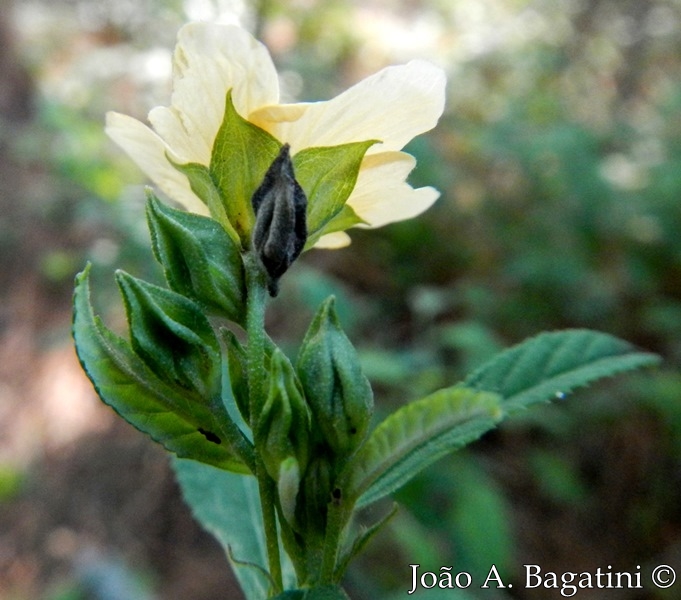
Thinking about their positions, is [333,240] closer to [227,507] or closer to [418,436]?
[418,436]

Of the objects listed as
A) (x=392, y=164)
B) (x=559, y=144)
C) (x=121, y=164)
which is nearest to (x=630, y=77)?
(x=559, y=144)

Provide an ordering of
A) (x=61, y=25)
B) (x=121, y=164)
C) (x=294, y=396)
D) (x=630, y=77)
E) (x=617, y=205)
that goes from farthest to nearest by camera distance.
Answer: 1. (x=61, y=25)
2. (x=630, y=77)
3. (x=121, y=164)
4. (x=617, y=205)
5. (x=294, y=396)

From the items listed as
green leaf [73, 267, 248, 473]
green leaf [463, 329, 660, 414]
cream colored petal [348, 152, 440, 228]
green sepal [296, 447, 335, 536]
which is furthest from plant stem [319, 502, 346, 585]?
cream colored petal [348, 152, 440, 228]

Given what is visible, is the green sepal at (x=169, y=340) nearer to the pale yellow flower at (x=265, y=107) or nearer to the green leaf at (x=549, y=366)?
the pale yellow flower at (x=265, y=107)

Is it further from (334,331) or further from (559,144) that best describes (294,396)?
(559,144)

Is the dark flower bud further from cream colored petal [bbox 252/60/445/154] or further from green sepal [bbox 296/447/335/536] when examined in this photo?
green sepal [bbox 296/447/335/536]

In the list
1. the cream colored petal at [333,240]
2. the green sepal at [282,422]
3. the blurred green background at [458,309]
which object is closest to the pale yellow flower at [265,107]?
the cream colored petal at [333,240]
